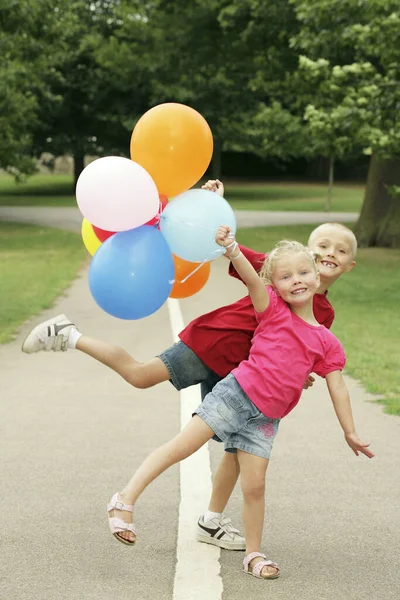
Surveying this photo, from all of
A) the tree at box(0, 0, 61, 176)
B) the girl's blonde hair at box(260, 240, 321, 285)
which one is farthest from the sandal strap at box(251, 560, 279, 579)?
the tree at box(0, 0, 61, 176)

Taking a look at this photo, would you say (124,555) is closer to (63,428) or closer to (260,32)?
(63,428)

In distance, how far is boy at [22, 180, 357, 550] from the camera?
15.2ft

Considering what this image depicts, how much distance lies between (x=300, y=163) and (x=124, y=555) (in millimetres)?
58668

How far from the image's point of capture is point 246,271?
167 inches

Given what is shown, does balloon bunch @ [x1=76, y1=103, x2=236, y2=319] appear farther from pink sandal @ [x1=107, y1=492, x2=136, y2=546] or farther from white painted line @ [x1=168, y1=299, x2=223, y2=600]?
white painted line @ [x1=168, y1=299, x2=223, y2=600]

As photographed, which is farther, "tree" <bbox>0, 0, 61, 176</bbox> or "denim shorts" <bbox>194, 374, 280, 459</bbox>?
"tree" <bbox>0, 0, 61, 176</bbox>

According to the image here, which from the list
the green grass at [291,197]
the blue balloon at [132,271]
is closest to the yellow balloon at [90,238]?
the blue balloon at [132,271]

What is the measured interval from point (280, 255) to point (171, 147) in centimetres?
76

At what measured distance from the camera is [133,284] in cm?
441

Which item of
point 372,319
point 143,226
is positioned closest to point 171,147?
point 143,226

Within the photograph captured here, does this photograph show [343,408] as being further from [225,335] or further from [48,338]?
[48,338]

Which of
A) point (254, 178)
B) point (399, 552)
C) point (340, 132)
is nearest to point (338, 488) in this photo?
point (399, 552)

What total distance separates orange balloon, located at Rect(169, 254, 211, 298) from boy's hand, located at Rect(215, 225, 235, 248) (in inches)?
15.1

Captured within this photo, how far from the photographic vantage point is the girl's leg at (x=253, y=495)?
4.34 meters
